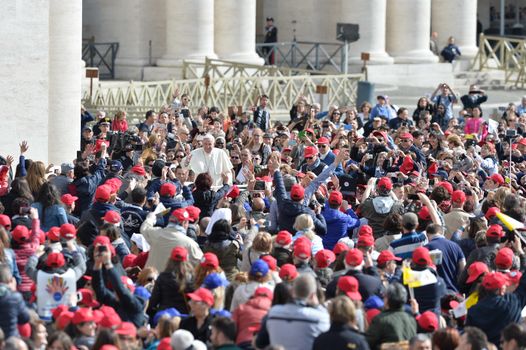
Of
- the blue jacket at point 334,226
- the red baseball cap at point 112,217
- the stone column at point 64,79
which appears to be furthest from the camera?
the stone column at point 64,79

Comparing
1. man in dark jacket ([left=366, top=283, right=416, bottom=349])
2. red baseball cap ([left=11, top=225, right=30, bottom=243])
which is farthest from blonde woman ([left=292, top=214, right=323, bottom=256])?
man in dark jacket ([left=366, top=283, right=416, bottom=349])

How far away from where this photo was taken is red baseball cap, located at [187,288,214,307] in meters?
12.3

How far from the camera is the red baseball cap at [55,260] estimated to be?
42.5ft

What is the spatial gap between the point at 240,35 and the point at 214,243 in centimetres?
2315

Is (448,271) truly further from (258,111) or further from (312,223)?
(258,111)

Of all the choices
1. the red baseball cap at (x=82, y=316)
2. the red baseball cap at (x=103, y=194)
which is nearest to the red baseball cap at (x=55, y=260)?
the red baseball cap at (x=82, y=316)

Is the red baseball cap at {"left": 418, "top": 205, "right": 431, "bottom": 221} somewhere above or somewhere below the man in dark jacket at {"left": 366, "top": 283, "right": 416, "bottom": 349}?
above

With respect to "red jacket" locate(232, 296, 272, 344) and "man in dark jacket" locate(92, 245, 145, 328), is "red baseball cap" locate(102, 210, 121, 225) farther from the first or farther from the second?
"red jacket" locate(232, 296, 272, 344)

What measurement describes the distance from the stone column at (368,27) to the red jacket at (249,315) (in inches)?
1131

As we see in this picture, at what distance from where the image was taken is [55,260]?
12953 mm

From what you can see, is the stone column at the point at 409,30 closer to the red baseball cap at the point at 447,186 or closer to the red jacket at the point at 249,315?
the red baseball cap at the point at 447,186

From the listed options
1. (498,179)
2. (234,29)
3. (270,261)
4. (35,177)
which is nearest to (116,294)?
(270,261)

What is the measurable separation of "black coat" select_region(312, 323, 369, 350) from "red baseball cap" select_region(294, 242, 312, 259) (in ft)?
7.66

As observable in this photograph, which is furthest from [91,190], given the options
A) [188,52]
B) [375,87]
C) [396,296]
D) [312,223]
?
[375,87]
